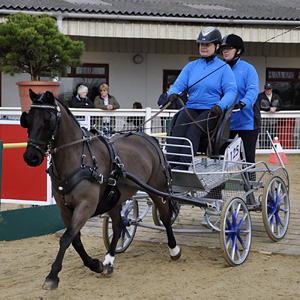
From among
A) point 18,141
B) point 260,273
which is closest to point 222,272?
point 260,273

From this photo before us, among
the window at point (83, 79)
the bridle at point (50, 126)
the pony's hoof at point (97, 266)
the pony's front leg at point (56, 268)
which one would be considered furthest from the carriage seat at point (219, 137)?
the window at point (83, 79)

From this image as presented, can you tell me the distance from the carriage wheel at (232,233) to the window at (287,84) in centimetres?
1296

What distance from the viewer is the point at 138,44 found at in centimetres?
1770

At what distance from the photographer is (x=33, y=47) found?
10766 mm

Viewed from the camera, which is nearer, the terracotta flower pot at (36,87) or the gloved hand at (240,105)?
the gloved hand at (240,105)

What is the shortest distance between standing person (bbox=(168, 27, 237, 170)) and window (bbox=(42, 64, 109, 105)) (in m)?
11.2

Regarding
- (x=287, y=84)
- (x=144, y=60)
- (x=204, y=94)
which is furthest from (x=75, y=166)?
(x=287, y=84)

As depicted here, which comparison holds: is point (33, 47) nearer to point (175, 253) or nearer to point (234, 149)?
point (234, 149)

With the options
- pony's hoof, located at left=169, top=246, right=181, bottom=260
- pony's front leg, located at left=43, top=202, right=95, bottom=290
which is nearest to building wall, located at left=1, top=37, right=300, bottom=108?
pony's hoof, located at left=169, top=246, right=181, bottom=260

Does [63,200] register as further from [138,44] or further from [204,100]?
[138,44]

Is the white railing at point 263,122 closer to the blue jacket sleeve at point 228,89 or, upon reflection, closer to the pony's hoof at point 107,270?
the blue jacket sleeve at point 228,89

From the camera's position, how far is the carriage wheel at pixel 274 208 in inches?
262

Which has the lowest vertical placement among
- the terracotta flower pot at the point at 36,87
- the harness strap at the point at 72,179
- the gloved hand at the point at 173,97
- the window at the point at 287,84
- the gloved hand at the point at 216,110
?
the harness strap at the point at 72,179

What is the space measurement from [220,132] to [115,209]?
142 centimetres
